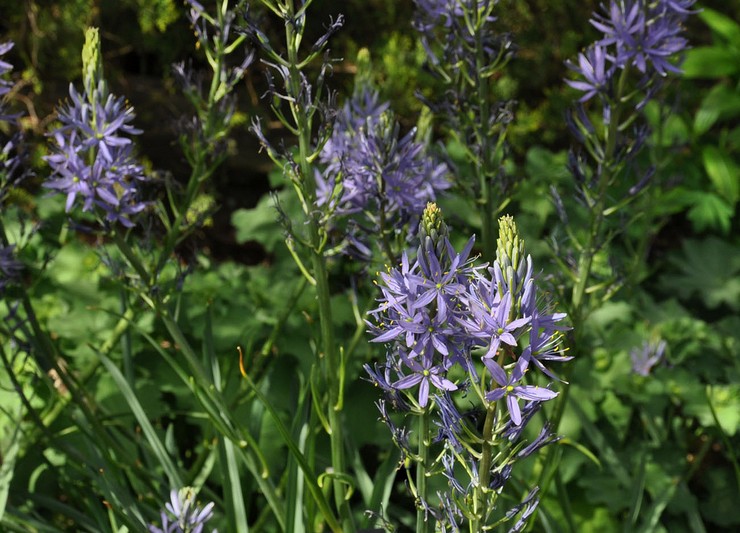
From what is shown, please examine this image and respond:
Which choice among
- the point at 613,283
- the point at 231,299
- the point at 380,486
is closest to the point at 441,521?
the point at 380,486

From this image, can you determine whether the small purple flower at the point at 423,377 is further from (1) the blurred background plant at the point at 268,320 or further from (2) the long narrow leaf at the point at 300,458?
(1) the blurred background plant at the point at 268,320

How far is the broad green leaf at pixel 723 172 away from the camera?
539 centimetres

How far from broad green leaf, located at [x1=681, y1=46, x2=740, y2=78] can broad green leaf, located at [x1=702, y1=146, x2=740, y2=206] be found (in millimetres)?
505

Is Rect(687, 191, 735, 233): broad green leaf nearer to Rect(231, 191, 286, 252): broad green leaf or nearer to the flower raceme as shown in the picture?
Rect(231, 191, 286, 252): broad green leaf

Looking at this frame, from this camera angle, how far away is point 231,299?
145 inches

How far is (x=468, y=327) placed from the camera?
1.59 m

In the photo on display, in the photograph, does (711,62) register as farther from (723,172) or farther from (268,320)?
(268,320)

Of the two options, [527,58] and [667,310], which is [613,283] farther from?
[527,58]

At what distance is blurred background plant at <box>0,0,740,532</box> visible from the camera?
2750 mm

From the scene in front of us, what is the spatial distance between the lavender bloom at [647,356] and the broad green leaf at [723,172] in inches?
75.8

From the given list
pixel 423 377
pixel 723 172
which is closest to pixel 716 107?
pixel 723 172

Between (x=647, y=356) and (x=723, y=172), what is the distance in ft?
7.15

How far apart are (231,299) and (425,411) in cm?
193

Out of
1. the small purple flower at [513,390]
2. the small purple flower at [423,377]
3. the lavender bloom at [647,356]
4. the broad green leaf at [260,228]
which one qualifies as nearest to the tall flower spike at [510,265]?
the small purple flower at [513,390]
